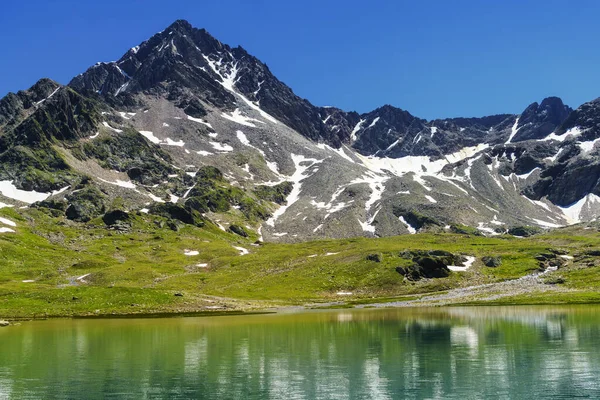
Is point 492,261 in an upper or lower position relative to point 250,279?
upper

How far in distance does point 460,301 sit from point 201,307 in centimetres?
5548

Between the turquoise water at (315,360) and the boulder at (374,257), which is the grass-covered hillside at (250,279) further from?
the turquoise water at (315,360)

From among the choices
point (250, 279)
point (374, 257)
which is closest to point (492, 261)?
point (374, 257)

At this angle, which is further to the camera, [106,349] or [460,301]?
A: [460,301]

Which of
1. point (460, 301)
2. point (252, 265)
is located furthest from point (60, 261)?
point (460, 301)

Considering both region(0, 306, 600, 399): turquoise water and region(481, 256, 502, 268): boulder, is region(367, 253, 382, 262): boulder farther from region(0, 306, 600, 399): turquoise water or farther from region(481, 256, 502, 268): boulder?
region(0, 306, 600, 399): turquoise water

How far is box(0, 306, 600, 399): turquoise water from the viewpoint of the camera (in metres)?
38.0

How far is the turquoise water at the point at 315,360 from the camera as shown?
38031mm

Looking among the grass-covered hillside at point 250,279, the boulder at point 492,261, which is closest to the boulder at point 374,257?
the grass-covered hillside at point 250,279

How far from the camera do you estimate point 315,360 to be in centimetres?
4988

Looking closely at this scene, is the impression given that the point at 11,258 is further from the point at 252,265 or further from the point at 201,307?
the point at 201,307

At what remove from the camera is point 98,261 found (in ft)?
604

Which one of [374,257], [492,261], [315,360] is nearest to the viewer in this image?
[315,360]

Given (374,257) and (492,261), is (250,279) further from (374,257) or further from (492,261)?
(492,261)
